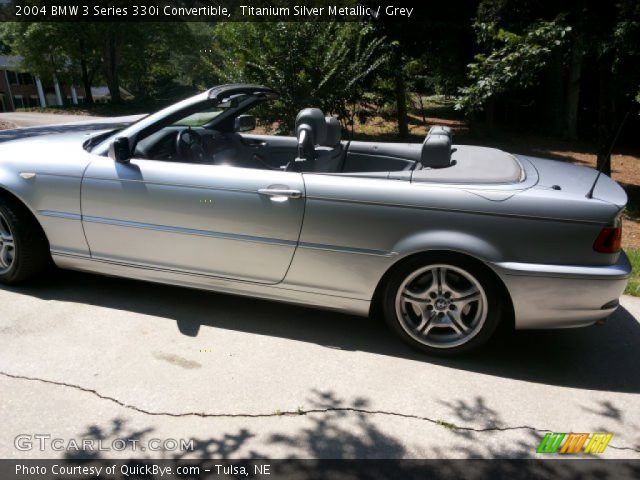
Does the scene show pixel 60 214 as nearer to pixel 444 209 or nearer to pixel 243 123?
pixel 243 123

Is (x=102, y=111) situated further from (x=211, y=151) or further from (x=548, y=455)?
(x=548, y=455)

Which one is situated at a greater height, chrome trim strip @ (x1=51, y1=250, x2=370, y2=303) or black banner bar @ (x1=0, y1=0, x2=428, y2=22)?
black banner bar @ (x1=0, y1=0, x2=428, y2=22)

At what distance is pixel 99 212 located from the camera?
381 centimetres

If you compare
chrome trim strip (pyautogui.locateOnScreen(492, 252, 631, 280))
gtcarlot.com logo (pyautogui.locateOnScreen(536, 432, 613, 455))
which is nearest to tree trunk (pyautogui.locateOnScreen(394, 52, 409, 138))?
chrome trim strip (pyautogui.locateOnScreen(492, 252, 631, 280))

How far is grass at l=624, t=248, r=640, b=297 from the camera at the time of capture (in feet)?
15.1

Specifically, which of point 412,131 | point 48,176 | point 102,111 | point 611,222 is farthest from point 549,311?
point 102,111

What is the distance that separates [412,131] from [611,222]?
1498cm

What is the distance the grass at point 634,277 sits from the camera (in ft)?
15.1

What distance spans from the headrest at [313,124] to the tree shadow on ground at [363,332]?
4.22ft

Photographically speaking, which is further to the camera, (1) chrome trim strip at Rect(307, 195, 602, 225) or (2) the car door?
(2) the car door

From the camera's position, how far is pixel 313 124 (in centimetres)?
392

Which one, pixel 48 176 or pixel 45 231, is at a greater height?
pixel 48 176

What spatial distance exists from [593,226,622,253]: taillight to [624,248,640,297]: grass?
1.81m

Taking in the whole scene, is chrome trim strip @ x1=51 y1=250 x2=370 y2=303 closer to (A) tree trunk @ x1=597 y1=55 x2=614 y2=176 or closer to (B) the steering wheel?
(B) the steering wheel
